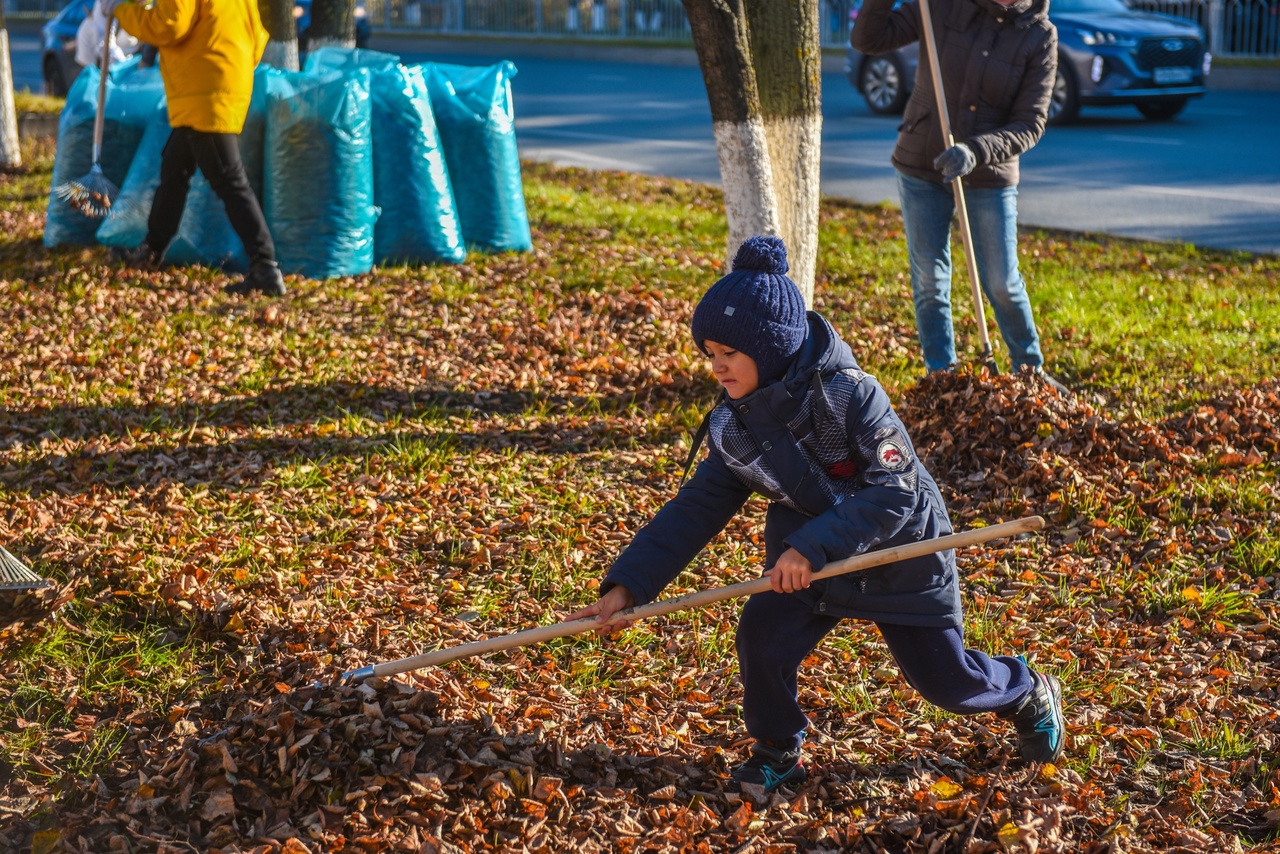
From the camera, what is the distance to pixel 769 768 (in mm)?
3080

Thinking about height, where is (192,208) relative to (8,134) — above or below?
Result: below

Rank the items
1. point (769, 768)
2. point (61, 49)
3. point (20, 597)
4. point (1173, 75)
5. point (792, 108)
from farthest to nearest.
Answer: point (61, 49)
point (1173, 75)
point (792, 108)
point (20, 597)
point (769, 768)

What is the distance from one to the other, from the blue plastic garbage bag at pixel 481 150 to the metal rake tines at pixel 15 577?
15.2ft

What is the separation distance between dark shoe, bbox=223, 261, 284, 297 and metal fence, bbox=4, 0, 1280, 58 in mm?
15777

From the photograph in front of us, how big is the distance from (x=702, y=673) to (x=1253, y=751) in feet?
4.69

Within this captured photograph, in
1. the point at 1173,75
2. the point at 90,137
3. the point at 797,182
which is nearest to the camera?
the point at 797,182

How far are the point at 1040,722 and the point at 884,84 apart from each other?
12.7 metres

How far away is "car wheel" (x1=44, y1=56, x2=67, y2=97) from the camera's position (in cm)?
1700

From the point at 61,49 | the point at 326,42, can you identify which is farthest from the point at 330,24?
the point at 61,49

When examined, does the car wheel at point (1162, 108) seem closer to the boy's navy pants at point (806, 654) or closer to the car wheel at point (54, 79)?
the boy's navy pants at point (806, 654)

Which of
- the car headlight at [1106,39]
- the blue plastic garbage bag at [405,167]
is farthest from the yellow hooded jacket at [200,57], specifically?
the car headlight at [1106,39]

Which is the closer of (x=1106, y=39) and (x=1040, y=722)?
(x=1040, y=722)

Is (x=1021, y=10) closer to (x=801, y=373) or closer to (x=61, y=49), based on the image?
(x=801, y=373)

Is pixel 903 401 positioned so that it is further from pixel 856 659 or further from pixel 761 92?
pixel 856 659
